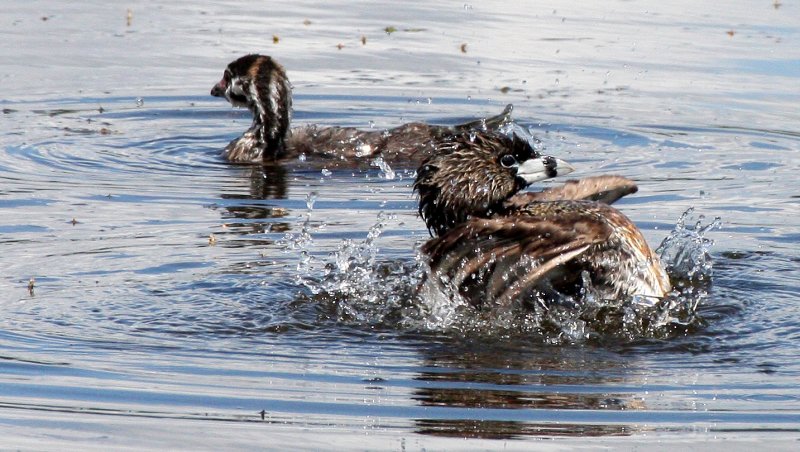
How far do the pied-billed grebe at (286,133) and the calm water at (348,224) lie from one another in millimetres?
376

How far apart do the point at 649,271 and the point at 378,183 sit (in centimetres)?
410

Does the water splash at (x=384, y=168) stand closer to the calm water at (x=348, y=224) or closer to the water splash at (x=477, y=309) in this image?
the calm water at (x=348, y=224)

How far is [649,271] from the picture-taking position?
29.2 feet

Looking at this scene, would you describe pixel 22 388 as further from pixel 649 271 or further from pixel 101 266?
pixel 649 271

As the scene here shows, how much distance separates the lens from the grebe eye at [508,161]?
8812mm

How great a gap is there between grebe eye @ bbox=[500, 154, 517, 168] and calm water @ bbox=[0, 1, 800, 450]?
95 centimetres

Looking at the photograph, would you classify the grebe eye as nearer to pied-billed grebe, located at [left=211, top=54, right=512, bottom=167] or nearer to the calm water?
the calm water

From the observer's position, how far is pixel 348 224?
10742 millimetres

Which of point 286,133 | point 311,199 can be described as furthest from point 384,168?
point 311,199

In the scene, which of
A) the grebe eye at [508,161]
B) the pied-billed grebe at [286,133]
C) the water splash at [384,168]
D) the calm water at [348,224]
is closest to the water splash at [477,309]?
the calm water at [348,224]

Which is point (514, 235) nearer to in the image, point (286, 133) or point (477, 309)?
point (477, 309)

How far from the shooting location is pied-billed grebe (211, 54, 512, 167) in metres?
13.4

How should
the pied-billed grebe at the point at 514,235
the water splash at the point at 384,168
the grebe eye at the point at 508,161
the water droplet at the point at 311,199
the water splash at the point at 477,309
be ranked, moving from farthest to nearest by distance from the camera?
the water splash at the point at 384,168 → the water droplet at the point at 311,199 → the grebe eye at the point at 508,161 → the water splash at the point at 477,309 → the pied-billed grebe at the point at 514,235

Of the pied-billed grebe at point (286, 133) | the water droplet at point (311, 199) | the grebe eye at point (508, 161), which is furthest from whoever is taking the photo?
the pied-billed grebe at point (286, 133)
